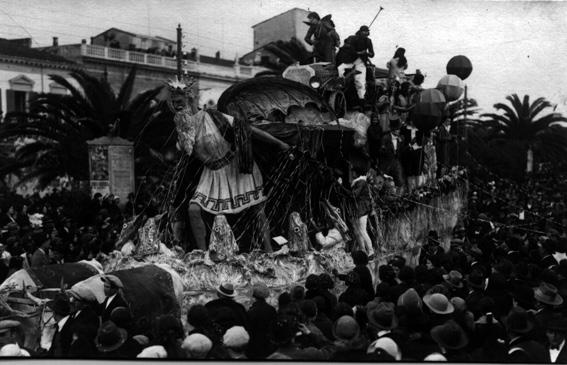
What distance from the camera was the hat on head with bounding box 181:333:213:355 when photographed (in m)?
4.74

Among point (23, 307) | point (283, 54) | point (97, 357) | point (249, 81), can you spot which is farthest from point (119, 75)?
point (97, 357)

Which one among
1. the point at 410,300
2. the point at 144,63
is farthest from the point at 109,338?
the point at 144,63

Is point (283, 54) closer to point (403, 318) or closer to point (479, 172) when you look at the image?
point (479, 172)

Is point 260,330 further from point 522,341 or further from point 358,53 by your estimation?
point 358,53

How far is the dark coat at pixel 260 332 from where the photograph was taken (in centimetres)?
504

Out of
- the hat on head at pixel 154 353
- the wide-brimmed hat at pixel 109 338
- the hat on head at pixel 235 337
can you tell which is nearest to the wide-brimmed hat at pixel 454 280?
the hat on head at pixel 235 337

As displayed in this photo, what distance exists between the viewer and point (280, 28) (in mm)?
14773

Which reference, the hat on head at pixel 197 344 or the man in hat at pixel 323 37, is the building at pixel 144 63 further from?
the hat on head at pixel 197 344

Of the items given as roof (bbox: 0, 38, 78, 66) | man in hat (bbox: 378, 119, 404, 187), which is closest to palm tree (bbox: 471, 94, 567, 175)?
man in hat (bbox: 378, 119, 404, 187)

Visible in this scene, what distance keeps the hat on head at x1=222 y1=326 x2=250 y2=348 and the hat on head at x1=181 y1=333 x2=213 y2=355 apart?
15 cm

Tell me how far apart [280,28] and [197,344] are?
11.0 meters

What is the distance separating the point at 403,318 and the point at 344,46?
7003mm

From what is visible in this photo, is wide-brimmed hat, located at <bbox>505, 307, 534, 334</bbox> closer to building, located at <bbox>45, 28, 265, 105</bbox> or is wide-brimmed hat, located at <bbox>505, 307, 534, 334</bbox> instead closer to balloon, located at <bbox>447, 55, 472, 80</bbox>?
balloon, located at <bbox>447, 55, 472, 80</bbox>

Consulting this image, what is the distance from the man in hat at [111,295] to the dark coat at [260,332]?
46.5 inches
